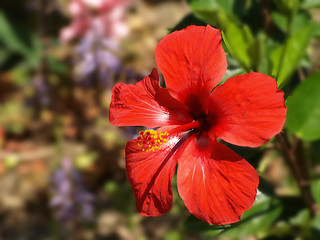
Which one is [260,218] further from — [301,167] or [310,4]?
[310,4]

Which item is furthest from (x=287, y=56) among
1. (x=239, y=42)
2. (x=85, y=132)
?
(x=85, y=132)

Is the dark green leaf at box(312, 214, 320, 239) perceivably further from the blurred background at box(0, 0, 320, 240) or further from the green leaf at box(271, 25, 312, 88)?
the green leaf at box(271, 25, 312, 88)

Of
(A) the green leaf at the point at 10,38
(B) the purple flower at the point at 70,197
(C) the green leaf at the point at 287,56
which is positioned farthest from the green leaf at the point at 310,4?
(A) the green leaf at the point at 10,38

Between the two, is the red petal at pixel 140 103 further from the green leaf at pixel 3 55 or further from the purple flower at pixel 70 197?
the green leaf at pixel 3 55

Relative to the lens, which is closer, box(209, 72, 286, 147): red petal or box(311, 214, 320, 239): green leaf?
box(209, 72, 286, 147): red petal

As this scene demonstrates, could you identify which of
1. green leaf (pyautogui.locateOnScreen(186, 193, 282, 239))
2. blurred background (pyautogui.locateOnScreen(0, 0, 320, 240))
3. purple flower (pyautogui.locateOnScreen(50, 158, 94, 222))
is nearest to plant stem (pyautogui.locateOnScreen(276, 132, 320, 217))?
blurred background (pyautogui.locateOnScreen(0, 0, 320, 240))

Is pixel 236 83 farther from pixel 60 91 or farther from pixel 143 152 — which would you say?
pixel 60 91

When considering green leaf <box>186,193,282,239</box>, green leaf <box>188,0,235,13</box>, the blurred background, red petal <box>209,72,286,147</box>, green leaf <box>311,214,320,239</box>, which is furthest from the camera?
the blurred background
